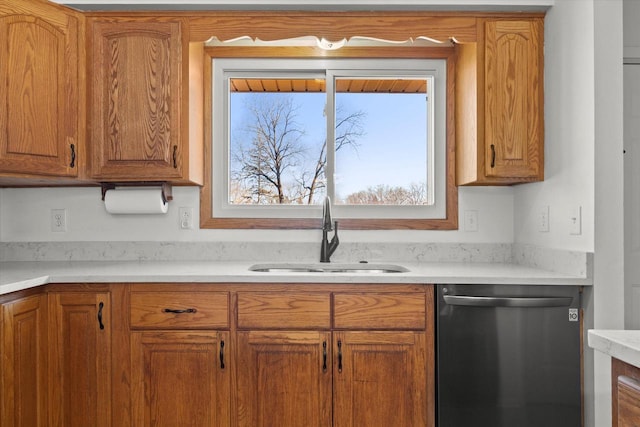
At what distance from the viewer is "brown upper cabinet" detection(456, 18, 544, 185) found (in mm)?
2221

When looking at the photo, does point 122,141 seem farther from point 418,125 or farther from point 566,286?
point 566,286

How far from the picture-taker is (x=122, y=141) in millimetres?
2256

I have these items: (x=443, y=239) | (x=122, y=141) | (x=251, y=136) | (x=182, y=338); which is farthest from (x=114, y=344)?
(x=443, y=239)

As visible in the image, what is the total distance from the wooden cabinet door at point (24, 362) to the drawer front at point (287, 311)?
2.63ft

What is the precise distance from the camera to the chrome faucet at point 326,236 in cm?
246

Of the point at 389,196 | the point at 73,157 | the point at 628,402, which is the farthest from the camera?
the point at 389,196

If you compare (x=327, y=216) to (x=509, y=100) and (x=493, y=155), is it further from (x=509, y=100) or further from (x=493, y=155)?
(x=509, y=100)

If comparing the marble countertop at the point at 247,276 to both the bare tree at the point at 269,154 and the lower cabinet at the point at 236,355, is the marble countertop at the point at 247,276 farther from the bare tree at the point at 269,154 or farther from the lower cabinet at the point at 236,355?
the bare tree at the point at 269,154

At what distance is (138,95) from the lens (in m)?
2.25

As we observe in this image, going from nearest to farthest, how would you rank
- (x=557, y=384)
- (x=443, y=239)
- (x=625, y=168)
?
(x=557, y=384) < (x=625, y=168) < (x=443, y=239)

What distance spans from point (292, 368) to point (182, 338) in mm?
468

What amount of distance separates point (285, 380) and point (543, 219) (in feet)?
4.55

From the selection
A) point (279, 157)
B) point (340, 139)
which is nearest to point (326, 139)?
point (340, 139)

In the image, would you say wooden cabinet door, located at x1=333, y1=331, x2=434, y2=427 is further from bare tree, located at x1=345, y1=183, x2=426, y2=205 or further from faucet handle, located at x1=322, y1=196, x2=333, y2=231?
bare tree, located at x1=345, y1=183, x2=426, y2=205
